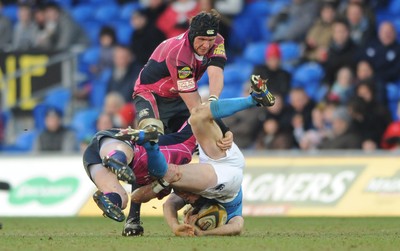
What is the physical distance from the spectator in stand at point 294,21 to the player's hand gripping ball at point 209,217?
8.76 meters

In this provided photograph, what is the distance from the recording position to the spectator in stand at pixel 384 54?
670 inches

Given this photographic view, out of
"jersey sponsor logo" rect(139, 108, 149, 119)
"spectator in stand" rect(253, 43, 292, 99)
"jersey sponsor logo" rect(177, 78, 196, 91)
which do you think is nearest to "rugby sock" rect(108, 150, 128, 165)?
"jersey sponsor logo" rect(177, 78, 196, 91)

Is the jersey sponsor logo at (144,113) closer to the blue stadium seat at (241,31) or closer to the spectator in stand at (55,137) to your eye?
the spectator in stand at (55,137)

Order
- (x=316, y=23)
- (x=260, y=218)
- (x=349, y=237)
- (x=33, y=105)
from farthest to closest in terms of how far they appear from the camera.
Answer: (x=33, y=105), (x=316, y=23), (x=260, y=218), (x=349, y=237)

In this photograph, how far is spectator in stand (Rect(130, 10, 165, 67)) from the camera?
19484 millimetres

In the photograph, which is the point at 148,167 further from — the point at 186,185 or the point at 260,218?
the point at 260,218

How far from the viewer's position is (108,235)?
1080cm

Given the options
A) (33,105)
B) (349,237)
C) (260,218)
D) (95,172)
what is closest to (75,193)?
(260,218)

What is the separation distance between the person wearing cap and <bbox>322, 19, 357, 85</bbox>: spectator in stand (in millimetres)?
6041

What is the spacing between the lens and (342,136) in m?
16.3

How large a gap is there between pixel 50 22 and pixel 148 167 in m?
11.3

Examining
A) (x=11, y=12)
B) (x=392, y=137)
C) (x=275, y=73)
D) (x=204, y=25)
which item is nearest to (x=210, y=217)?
(x=204, y=25)

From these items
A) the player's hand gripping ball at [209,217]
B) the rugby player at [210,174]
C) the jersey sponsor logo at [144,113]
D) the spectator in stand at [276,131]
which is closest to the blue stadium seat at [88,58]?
the spectator in stand at [276,131]

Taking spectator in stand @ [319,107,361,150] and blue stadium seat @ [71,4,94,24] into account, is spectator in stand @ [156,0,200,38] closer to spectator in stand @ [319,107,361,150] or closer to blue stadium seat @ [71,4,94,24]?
blue stadium seat @ [71,4,94,24]
